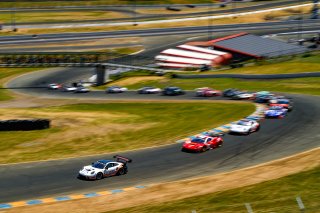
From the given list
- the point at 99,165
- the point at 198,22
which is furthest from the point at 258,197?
the point at 198,22

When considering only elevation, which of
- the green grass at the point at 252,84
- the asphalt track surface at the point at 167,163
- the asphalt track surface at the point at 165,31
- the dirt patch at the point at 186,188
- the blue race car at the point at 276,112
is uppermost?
the dirt patch at the point at 186,188

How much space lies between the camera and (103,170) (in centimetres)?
3841

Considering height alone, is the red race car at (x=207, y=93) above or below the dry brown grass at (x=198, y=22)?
below

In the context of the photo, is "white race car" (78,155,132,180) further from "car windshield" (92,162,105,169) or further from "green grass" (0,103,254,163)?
"green grass" (0,103,254,163)

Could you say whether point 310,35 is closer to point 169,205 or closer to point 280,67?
point 280,67

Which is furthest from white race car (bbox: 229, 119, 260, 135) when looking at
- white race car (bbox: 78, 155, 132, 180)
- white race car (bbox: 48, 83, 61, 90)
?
white race car (bbox: 48, 83, 61, 90)

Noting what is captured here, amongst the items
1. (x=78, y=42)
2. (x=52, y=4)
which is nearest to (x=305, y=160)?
(x=78, y=42)

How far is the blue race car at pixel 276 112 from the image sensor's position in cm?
5612

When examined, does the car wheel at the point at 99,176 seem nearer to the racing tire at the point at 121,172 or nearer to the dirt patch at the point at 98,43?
the racing tire at the point at 121,172

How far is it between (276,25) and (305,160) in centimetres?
11282

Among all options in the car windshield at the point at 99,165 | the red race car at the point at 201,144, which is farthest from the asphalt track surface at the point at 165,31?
the car windshield at the point at 99,165

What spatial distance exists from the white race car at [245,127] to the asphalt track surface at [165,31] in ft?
298

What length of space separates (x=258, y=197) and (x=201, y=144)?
1354 centimetres

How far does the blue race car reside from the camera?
56125 millimetres
